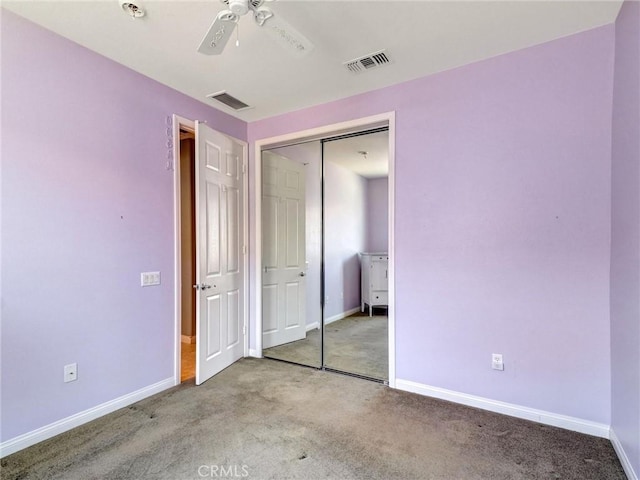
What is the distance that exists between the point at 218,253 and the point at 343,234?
1.40m

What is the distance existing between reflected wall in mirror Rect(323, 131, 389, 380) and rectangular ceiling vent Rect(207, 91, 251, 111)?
0.94 metres

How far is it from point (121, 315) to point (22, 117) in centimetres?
143

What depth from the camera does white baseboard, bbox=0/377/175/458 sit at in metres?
1.96

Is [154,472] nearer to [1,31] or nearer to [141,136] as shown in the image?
[141,136]

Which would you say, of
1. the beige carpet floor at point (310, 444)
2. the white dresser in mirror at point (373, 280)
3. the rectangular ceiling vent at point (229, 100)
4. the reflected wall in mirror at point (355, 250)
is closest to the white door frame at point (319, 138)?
the reflected wall in mirror at point (355, 250)

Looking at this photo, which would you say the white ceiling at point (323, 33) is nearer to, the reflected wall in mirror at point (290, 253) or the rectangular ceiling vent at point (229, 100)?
the rectangular ceiling vent at point (229, 100)

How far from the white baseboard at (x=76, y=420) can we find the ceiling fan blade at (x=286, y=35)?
268 centimetres

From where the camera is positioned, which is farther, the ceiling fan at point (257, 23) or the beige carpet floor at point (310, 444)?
the beige carpet floor at point (310, 444)

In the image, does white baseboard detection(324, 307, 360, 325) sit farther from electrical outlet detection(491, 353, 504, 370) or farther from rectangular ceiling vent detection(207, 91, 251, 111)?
rectangular ceiling vent detection(207, 91, 251, 111)

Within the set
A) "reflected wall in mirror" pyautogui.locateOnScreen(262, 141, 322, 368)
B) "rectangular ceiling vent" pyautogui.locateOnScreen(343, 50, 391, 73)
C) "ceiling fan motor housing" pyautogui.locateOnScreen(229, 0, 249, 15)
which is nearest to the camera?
"ceiling fan motor housing" pyautogui.locateOnScreen(229, 0, 249, 15)

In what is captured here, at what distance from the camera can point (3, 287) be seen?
1930 millimetres

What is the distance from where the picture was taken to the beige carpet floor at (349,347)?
3289 millimetres

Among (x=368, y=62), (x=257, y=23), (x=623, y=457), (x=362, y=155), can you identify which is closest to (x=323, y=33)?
(x=368, y=62)

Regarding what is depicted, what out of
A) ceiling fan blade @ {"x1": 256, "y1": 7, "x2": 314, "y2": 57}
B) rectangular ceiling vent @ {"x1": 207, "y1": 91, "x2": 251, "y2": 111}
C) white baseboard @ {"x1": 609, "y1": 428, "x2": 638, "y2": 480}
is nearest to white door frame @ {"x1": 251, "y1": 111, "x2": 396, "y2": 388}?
rectangular ceiling vent @ {"x1": 207, "y1": 91, "x2": 251, "y2": 111}
